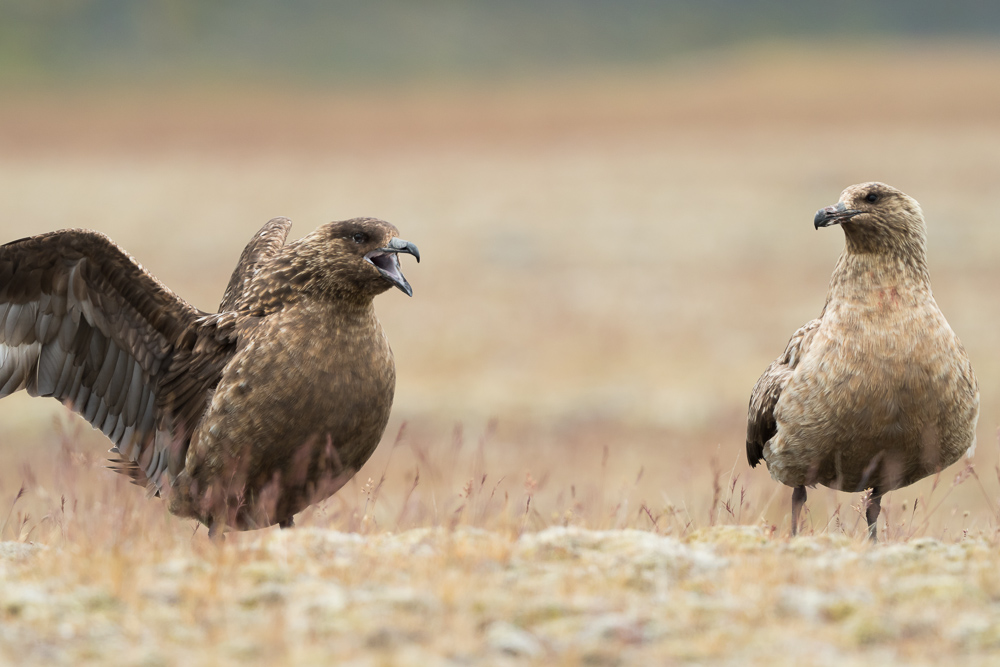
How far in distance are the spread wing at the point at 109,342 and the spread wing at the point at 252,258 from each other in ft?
1.48

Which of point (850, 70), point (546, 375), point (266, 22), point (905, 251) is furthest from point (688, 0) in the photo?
point (905, 251)

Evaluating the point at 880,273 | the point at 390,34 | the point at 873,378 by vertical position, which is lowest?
the point at 873,378

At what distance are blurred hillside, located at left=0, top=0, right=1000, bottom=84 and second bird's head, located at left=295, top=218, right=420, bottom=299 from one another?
137m

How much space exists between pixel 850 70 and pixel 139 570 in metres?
91.7

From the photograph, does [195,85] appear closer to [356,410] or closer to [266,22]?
[266,22]

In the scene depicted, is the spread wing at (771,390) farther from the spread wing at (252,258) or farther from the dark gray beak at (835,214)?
the spread wing at (252,258)

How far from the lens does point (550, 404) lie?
18.3 m

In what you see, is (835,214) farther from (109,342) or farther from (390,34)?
(390,34)

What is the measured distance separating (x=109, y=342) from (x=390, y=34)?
162424 millimetres

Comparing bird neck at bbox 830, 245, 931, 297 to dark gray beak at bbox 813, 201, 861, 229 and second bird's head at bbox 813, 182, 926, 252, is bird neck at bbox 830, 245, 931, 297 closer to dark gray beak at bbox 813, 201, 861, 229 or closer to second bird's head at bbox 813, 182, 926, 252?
second bird's head at bbox 813, 182, 926, 252

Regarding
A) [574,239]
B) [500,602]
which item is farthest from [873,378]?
[574,239]

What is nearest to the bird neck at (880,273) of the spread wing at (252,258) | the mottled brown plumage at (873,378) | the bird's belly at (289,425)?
the mottled brown plumage at (873,378)

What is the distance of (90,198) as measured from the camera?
37.2 metres

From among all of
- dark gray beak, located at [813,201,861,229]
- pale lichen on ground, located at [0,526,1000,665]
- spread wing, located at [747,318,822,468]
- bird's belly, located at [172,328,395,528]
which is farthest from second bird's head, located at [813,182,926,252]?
bird's belly, located at [172,328,395,528]
